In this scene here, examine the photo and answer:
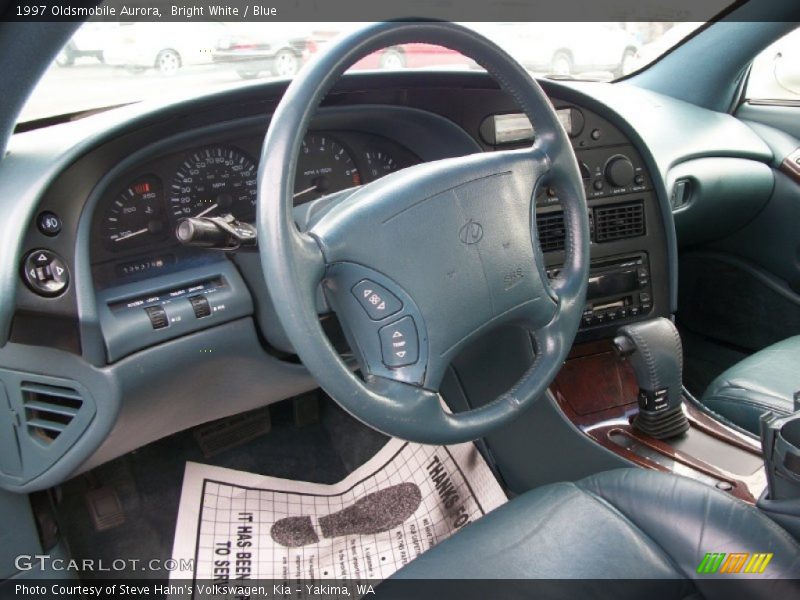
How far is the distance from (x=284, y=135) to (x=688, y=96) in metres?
1.79

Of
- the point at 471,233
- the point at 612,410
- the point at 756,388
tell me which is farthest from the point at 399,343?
the point at 756,388

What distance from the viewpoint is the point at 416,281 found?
0.96 m

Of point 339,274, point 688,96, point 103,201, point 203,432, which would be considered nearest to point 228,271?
point 103,201

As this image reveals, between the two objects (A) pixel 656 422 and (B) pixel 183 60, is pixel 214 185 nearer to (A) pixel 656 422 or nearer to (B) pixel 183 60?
(B) pixel 183 60

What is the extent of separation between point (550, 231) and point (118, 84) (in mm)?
893

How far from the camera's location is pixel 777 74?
232cm


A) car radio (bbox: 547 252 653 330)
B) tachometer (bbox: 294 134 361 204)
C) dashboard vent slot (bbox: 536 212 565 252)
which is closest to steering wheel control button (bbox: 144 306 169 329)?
tachometer (bbox: 294 134 361 204)

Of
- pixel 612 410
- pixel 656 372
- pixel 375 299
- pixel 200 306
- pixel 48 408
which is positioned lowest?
pixel 612 410

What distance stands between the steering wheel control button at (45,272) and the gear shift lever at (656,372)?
3.34 feet

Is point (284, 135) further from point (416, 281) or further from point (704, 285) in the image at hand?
point (704, 285)

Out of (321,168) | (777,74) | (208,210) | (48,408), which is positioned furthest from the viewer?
(777,74)

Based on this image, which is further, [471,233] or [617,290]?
[617,290]

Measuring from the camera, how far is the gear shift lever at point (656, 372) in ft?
4.83

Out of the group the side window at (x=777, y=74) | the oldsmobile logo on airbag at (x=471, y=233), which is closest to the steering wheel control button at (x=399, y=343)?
the oldsmobile logo on airbag at (x=471, y=233)
